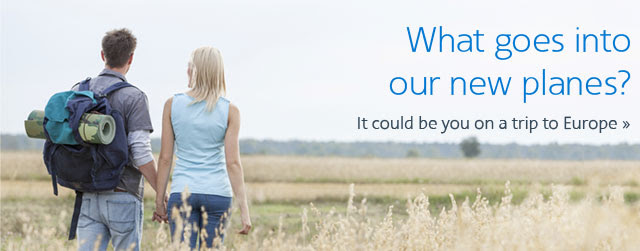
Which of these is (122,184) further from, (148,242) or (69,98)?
(148,242)

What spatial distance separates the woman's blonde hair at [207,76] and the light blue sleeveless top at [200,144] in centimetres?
5

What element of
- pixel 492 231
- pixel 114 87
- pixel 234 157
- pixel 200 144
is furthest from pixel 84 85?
pixel 492 231

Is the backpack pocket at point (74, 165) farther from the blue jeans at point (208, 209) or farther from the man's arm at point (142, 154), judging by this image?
the blue jeans at point (208, 209)

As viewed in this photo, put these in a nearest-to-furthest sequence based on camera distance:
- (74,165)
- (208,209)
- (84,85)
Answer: (208,209), (74,165), (84,85)

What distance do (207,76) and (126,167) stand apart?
35.4 inches

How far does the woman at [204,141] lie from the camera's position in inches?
169

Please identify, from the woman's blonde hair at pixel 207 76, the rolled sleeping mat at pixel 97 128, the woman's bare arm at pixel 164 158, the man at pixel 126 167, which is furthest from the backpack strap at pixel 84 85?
the woman's blonde hair at pixel 207 76

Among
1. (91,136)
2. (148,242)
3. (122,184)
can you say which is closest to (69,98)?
(91,136)

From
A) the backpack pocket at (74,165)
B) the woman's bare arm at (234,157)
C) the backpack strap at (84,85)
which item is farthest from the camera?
the backpack strap at (84,85)

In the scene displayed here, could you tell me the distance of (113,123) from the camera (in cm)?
446

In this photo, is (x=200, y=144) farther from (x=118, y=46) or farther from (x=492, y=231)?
(x=492, y=231)

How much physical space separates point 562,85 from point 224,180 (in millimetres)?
10731

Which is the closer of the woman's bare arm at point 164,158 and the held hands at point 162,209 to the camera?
the woman's bare arm at point 164,158

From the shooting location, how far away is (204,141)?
4367 mm
